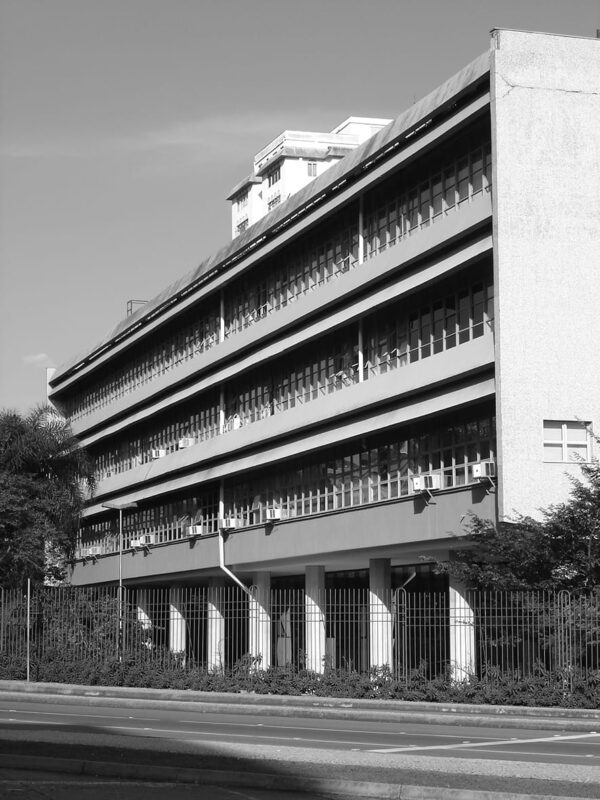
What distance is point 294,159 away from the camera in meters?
107

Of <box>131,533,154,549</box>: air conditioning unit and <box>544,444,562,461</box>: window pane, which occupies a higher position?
<box>544,444,562,461</box>: window pane

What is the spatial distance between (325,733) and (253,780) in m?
8.28

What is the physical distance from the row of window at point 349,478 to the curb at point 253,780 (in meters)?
20.0

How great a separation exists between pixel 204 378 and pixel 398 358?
47.7 feet

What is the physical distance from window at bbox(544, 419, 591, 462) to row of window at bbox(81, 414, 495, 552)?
1591 millimetres

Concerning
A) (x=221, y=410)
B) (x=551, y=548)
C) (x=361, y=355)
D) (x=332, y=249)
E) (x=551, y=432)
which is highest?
(x=332, y=249)

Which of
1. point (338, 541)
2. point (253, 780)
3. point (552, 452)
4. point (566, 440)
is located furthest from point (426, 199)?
point (253, 780)

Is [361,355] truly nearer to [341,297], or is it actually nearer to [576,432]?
[341,297]

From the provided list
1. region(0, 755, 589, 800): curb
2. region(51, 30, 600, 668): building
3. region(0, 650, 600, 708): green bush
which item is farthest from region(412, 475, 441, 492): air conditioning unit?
region(0, 755, 589, 800): curb

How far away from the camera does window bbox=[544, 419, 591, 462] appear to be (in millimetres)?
32312

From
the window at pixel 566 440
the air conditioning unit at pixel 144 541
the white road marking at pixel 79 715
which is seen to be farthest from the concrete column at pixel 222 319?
the white road marking at pixel 79 715

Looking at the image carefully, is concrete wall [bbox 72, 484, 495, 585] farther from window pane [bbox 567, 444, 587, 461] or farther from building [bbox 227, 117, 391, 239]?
building [bbox 227, 117, 391, 239]

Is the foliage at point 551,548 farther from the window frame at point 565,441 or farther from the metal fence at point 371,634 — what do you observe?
the window frame at point 565,441

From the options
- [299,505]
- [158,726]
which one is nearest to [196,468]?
[299,505]
